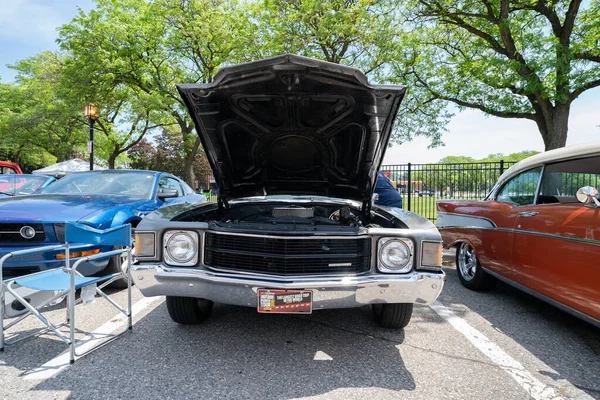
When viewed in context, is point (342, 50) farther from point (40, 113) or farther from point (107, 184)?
point (40, 113)

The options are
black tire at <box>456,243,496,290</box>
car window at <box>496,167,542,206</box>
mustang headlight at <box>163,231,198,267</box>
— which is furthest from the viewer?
black tire at <box>456,243,496,290</box>

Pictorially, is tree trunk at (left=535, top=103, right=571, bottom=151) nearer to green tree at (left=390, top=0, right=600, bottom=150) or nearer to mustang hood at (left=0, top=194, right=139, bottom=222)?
green tree at (left=390, top=0, right=600, bottom=150)

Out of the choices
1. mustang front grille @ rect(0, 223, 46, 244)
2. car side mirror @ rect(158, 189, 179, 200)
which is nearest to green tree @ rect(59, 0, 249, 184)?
car side mirror @ rect(158, 189, 179, 200)

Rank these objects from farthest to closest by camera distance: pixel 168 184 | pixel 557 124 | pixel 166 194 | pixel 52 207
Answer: pixel 557 124 → pixel 168 184 → pixel 166 194 → pixel 52 207

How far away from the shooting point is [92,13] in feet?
52.1

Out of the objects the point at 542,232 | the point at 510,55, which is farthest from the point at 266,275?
the point at 510,55

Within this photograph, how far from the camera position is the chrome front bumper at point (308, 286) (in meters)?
2.46

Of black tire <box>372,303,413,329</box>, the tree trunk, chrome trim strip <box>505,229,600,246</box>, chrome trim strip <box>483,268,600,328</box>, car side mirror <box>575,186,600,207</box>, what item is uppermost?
the tree trunk

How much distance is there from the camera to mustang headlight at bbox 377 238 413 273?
8.80 feet

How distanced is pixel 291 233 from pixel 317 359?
1.01 metres

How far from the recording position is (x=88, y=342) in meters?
2.93

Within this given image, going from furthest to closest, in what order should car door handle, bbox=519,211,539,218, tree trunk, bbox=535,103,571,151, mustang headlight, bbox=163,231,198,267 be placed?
tree trunk, bbox=535,103,571,151 < car door handle, bbox=519,211,539,218 < mustang headlight, bbox=163,231,198,267

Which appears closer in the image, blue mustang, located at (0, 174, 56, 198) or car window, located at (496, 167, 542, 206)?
Answer: car window, located at (496, 167, 542, 206)

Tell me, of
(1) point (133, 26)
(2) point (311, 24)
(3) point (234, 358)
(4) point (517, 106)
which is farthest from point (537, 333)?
(1) point (133, 26)
